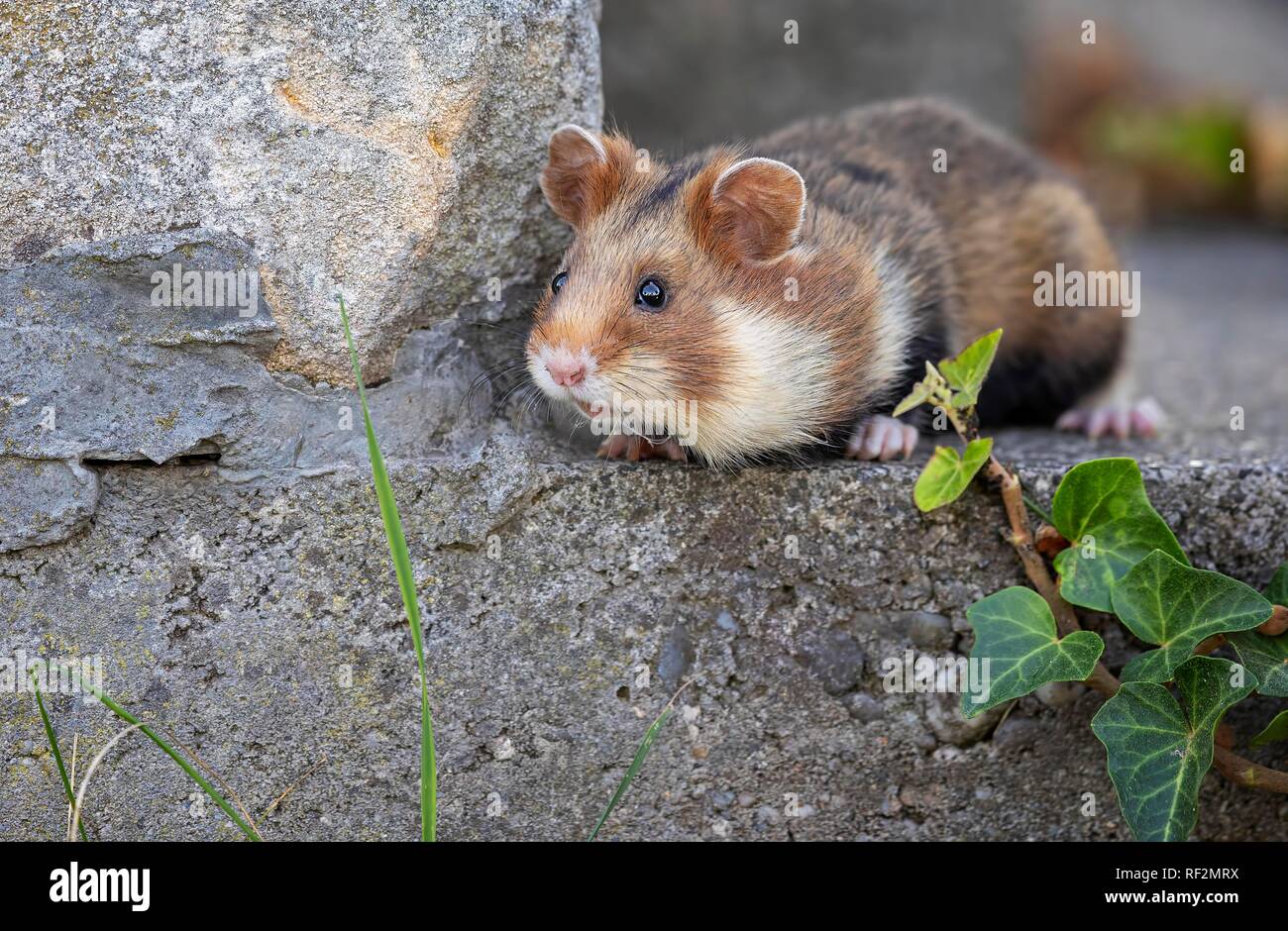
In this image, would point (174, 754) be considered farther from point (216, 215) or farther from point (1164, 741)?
point (1164, 741)

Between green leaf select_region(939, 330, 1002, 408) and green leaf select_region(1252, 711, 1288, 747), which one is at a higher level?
green leaf select_region(939, 330, 1002, 408)

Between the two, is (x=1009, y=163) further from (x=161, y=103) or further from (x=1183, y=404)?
(x=161, y=103)

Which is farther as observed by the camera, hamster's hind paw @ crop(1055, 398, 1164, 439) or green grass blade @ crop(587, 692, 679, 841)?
hamster's hind paw @ crop(1055, 398, 1164, 439)

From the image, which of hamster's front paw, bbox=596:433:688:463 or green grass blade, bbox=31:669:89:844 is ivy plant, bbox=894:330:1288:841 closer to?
hamster's front paw, bbox=596:433:688:463

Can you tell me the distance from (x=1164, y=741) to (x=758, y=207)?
1611mm

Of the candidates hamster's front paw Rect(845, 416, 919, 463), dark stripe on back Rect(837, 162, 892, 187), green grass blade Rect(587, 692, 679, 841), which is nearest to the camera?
green grass blade Rect(587, 692, 679, 841)

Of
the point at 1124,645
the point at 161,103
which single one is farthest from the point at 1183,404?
the point at 161,103

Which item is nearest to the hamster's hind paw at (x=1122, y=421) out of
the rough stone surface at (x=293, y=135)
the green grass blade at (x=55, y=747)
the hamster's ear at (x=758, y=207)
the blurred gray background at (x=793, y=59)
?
the hamster's ear at (x=758, y=207)

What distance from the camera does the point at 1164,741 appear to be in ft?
9.98

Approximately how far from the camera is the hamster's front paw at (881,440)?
355 centimetres

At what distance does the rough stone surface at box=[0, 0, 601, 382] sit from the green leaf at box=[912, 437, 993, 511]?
1.31 meters

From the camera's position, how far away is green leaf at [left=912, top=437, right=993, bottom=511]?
124 inches

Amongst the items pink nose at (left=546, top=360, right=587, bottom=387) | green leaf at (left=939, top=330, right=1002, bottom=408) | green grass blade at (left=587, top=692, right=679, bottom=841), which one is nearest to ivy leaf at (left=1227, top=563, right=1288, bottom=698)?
green leaf at (left=939, top=330, right=1002, bottom=408)

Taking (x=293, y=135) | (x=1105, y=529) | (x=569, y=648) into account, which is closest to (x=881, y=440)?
(x=1105, y=529)
